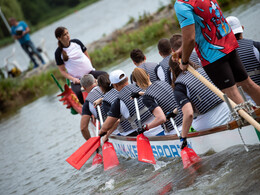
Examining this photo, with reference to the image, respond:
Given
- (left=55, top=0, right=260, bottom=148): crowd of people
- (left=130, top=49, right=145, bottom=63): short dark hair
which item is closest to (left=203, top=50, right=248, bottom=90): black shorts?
(left=55, top=0, right=260, bottom=148): crowd of people

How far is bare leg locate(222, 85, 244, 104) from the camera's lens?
3.82 metres

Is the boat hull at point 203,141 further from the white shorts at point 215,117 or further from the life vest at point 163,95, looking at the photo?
the life vest at point 163,95

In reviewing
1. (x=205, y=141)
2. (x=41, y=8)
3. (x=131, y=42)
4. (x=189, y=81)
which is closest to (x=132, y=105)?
(x=205, y=141)

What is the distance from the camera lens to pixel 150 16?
18562mm

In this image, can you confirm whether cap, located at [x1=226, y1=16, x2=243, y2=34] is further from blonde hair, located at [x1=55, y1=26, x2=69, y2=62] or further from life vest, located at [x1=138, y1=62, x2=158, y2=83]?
blonde hair, located at [x1=55, y1=26, x2=69, y2=62]

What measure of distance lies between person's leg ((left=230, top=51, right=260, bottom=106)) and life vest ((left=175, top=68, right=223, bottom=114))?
1.34 feet

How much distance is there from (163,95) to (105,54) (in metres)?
12.6

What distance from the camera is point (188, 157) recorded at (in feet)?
15.3

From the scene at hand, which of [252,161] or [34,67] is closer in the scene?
[252,161]

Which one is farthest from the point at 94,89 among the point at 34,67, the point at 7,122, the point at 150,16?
the point at 34,67

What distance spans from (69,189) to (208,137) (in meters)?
2.90

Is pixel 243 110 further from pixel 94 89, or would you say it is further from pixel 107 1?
pixel 107 1

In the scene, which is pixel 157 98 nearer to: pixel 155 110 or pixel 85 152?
pixel 155 110

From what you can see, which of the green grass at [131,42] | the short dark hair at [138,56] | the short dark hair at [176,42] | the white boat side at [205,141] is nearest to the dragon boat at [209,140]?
the white boat side at [205,141]
